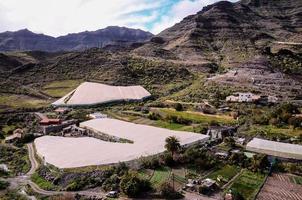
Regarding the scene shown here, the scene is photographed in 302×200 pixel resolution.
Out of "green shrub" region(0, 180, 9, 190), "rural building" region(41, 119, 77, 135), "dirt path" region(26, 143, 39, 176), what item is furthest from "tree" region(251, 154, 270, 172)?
"rural building" region(41, 119, 77, 135)

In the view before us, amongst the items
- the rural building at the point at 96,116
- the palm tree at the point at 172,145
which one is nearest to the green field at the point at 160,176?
the palm tree at the point at 172,145

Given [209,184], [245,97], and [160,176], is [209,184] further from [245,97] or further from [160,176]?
[245,97]

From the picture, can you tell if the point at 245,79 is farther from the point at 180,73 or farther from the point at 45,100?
the point at 45,100

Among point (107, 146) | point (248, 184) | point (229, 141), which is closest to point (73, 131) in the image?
point (107, 146)

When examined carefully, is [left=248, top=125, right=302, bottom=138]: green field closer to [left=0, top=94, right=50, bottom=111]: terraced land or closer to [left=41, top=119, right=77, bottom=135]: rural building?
[left=41, top=119, right=77, bottom=135]: rural building

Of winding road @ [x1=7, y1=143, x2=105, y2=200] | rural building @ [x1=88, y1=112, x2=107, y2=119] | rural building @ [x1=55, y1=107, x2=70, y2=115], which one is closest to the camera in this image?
winding road @ [x1=7, y1=143, x2=105, y2=200]

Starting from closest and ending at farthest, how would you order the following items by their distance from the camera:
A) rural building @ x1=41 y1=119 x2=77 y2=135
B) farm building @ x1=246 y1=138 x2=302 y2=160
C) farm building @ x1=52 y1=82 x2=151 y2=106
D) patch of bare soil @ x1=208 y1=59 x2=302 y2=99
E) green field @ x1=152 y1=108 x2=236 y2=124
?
farm building @ x1=246 y1=138 x2=302 y2=160 → green field @ x1=152 y1=108 x2=236 y2=124 → rural building @ x1=41 y1=119 x2=77 y2=135 → patch of bare soil @ x1=208 y1=59 x2=302 y2=99 → farm building @ x1=52 y1=82 x2=151 y2=106
